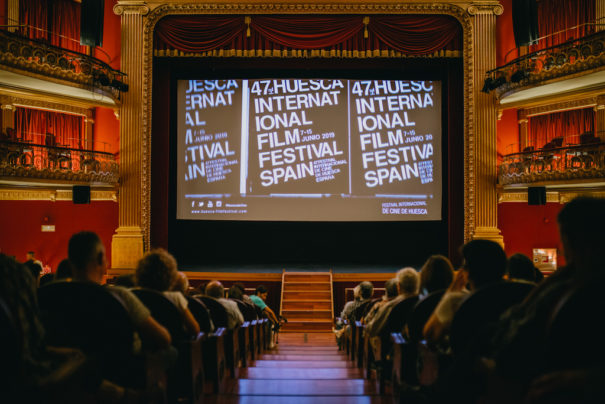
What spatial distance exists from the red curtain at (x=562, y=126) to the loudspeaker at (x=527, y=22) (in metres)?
2.80

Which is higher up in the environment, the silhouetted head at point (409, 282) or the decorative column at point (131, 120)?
the decorative column at point (131, 120)

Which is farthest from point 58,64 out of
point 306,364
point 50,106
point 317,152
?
point 306,364

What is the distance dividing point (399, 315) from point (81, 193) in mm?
8404

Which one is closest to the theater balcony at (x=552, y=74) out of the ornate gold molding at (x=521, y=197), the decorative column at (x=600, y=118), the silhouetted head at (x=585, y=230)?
the decorative column at (x=600, y=118)

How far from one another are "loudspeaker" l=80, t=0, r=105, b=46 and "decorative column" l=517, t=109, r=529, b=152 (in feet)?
31.4

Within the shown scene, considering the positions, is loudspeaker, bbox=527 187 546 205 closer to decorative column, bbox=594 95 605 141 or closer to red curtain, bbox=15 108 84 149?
decorative column, bbox=594 95 605 141

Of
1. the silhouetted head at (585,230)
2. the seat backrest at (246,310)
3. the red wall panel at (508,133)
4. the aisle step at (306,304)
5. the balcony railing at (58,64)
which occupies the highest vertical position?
the balcony railing at (58,64)

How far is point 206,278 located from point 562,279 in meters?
8.98

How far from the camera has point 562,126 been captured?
11320 mm

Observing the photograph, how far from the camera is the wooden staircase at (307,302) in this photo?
935 centimetres

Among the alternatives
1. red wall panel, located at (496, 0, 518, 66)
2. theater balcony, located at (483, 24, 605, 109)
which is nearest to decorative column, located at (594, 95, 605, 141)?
theater balcony, located at (483, 24, 605, 109)

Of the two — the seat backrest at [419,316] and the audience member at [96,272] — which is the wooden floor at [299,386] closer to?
the seat backrest at [419,316]

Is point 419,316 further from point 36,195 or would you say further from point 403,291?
point 36,195

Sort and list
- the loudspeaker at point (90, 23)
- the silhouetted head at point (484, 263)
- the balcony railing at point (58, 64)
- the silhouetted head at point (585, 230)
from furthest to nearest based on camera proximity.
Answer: the loudspeaker at point (90, 23) → the balcony railing at point (58, 64) → the silhouetted head at point (484, 263) → the silhouetted head at point (585, 230)
